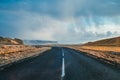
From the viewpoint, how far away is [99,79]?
15219 mm

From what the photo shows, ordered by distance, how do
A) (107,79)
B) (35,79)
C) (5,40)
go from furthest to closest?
(5,40)
(107,79)
(35,79)

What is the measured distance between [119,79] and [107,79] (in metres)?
0.83

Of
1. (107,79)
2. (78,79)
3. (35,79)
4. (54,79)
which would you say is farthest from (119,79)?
(35,79)

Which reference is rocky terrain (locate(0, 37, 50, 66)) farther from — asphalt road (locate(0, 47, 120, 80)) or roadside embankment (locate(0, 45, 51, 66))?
asphalt road (locate(0, 47, 120, 80))

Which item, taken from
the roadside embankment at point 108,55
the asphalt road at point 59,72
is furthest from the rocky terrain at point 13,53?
the roadside embankment at point 108,55

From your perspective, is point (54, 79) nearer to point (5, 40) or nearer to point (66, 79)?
point (66, 79)

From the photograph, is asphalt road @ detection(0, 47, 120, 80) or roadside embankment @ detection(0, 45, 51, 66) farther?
roadside embankment @ detection(0, 45, 51, 66)

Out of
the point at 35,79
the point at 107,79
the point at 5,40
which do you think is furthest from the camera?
the point at 5,40

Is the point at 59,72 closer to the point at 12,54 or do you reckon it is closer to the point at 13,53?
the point at 12,54

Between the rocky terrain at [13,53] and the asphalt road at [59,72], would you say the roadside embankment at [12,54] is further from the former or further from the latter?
the asphalt road at [59,72]

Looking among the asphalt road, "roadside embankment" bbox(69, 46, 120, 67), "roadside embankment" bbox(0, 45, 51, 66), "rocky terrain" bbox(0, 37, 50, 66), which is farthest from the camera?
"rocky terrain" bbox(0, 37, 50, 66)

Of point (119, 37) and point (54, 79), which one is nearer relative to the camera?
point (54, 79)

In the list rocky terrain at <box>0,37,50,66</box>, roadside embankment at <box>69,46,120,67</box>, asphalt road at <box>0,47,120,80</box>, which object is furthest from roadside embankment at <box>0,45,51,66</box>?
roadside embankment at <box>69,46,120,67</box>

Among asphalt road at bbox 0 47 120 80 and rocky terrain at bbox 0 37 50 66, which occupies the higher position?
rocky terrain at bbox 0 37 50 66
